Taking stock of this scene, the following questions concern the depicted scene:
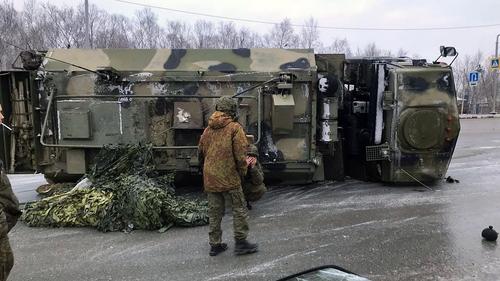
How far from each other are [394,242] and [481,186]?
146 inches

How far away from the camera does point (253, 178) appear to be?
6098 millimetres

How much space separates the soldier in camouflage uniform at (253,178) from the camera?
599cm

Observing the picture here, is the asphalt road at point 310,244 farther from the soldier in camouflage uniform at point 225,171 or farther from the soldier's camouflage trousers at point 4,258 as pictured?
the soldier's camouflage trousers at point 4,258

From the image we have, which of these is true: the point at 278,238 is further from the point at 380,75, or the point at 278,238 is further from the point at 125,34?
the point at 125,34

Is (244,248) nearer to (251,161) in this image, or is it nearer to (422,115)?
(251,161)

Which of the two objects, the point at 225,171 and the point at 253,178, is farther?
the point at 253,178

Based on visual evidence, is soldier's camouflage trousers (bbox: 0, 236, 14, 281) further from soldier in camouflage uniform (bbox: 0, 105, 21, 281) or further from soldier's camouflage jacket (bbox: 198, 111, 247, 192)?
soldier's camouflage jacket (bbox: 198, 111, 247, 192)

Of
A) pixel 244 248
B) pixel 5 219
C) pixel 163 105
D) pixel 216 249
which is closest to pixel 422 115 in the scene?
pixel 163 105

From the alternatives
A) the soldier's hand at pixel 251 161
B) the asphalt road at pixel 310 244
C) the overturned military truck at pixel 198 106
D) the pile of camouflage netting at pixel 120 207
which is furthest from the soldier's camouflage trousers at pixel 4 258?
the overturned military truck at pixel 198 106

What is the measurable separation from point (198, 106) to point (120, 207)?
178 centimetres

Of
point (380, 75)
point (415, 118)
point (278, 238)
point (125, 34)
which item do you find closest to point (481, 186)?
point (415, 118)

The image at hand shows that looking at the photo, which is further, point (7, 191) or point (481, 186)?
point (481, 186)

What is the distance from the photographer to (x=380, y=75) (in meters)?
8.14

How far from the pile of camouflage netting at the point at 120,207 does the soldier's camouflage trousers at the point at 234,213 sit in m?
1.02
